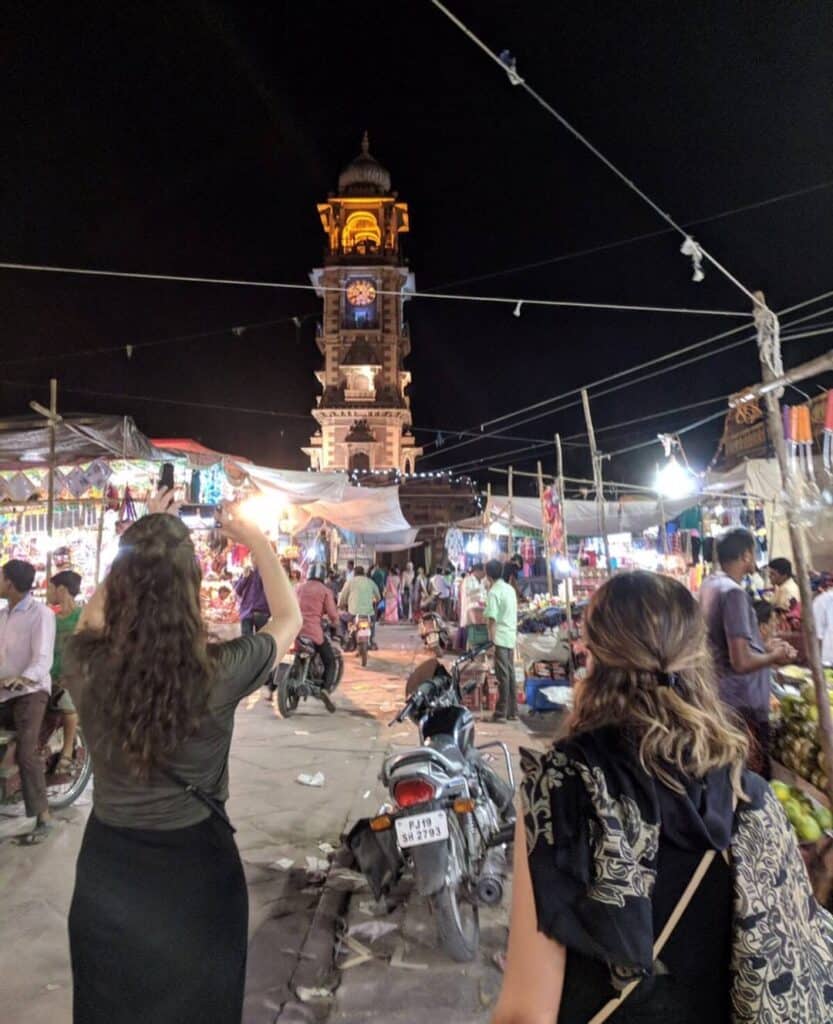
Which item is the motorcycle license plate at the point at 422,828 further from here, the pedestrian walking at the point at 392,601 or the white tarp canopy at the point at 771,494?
the pedestrian walking at the point at 392,601

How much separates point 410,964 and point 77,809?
3.55 metres

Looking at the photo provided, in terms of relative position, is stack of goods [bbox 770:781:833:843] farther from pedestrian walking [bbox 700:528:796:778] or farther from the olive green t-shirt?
the olive green t-shirt

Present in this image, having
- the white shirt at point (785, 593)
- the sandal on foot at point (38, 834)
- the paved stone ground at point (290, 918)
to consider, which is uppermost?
the white shirt at point (785, 593)

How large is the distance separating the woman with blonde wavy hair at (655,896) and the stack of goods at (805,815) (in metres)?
1.94

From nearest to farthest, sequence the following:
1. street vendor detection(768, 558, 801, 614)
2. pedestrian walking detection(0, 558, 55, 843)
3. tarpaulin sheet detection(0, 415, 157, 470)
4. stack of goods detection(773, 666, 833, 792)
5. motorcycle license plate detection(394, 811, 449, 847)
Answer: motorcycle license plate detection(394, 811, 449, 847) → stack of goods detection(773, 666, 833, 792) → pedestrian walking detection(0, 558, 55, 843) → tarpaulin sheet detection(0, 415, 157, 470) → street vendor detection(768, 558, 801, 614)

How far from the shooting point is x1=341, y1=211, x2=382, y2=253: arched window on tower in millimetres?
41281

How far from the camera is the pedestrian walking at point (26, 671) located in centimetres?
461

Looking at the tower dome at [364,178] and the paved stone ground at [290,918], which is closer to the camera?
the paved stone ground at [290,918]

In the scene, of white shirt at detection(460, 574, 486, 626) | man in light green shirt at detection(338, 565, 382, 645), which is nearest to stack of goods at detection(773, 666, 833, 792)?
white shirt at detection(460, 574, 486, 626)

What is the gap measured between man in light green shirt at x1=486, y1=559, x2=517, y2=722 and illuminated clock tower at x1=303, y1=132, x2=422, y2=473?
3103cm

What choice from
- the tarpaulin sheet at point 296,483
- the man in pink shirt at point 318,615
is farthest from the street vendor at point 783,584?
the tarpaulin sheet at point 296,483

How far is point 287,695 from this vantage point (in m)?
8.63

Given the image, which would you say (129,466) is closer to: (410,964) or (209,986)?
(410,964)

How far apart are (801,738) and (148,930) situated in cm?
372
